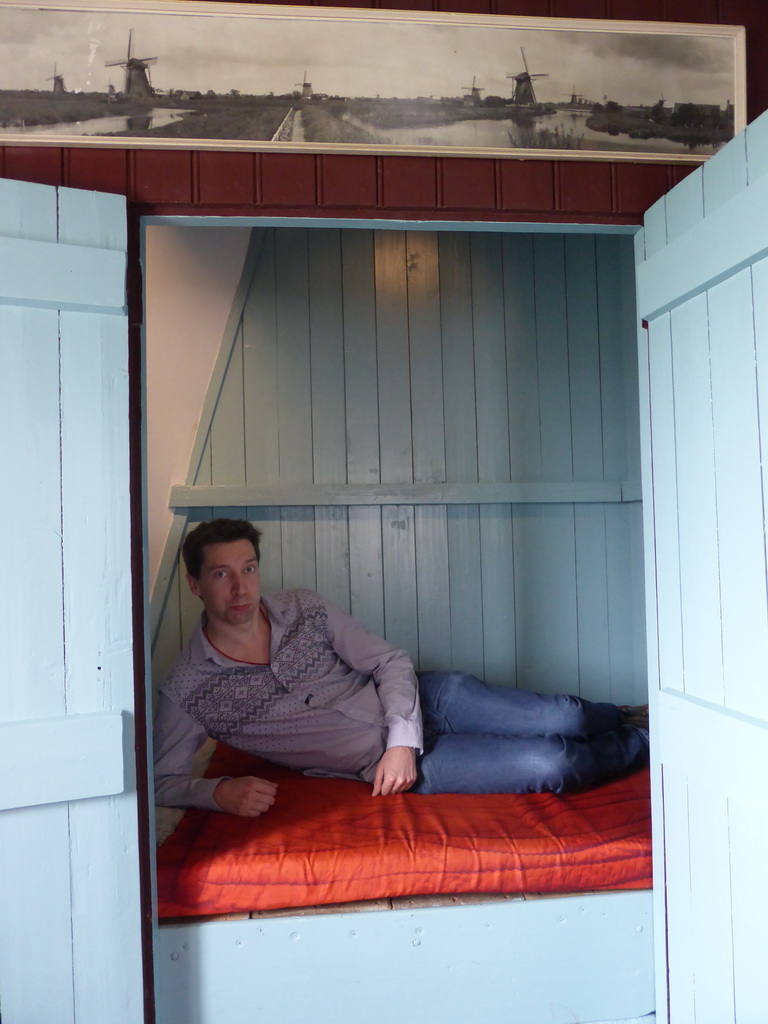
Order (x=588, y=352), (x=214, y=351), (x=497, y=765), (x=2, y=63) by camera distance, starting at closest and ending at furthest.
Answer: (x=2, y=63), (x=497, y=765), (x=214, y=351), (x=588, y=352)

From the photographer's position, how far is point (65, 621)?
185 centimetres

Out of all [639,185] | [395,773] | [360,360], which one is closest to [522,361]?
[360,360]

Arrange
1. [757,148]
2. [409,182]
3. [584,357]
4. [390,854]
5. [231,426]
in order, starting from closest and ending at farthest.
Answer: [757,148]
[409,182]
[390,854]
[231,426]
[584,357]

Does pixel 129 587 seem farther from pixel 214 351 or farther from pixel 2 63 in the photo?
pixel 214 351

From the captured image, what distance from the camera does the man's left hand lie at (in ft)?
8.66

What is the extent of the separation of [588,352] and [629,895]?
7.75 feet

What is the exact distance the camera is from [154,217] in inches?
79.0

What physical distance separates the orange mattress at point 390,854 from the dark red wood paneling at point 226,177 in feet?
5.49

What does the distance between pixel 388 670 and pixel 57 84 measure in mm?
2011

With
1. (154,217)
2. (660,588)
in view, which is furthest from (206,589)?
(660,588)

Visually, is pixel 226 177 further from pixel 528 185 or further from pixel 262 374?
pixel 262 374

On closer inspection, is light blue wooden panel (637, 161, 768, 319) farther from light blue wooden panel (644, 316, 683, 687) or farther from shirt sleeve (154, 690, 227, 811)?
shirt sleeve (154, 690, 227, 811)

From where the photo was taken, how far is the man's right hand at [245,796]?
2.46m

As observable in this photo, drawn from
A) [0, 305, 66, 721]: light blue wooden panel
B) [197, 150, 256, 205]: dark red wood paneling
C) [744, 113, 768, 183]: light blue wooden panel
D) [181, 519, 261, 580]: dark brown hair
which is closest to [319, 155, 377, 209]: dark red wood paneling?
[197, 150, 256, 205]: dark red wood paneling
